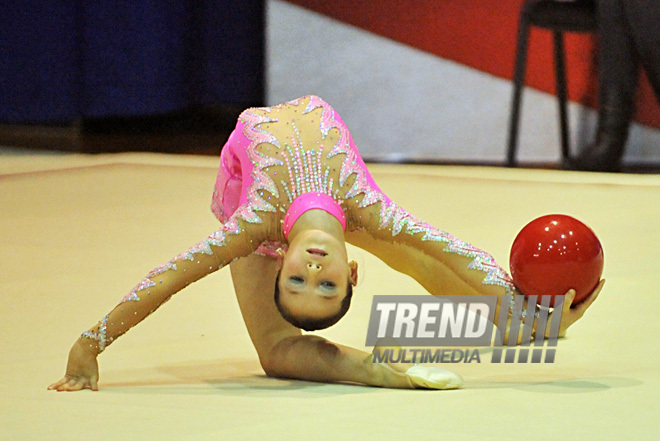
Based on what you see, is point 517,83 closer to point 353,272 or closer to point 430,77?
point 430,77

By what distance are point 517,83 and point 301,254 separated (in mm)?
3626

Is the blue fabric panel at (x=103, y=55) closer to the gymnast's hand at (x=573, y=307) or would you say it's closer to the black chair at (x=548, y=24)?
the black chair at (x=548, y=24)

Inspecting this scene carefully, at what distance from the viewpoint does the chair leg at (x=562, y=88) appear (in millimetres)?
5195

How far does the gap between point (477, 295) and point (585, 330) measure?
0.29 m

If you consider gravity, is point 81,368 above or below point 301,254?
below

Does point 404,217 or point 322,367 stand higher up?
point 404,217

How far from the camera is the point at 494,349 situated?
1.98 m

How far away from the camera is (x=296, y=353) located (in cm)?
179

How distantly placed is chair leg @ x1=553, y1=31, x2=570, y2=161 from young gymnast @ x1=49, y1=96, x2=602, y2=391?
3.34 metres

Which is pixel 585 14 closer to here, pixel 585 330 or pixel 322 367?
pixel 585 330

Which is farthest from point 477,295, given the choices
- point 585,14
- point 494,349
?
point 585,14

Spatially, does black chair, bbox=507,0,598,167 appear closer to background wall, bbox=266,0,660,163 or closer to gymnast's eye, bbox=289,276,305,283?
background wall, bbox=266,0,660,163

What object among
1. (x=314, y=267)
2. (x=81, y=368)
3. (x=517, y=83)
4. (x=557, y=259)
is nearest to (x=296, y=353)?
(x=314, y=267)

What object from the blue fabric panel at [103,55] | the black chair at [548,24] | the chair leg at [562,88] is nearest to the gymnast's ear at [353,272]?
the black chair at [548,24]
